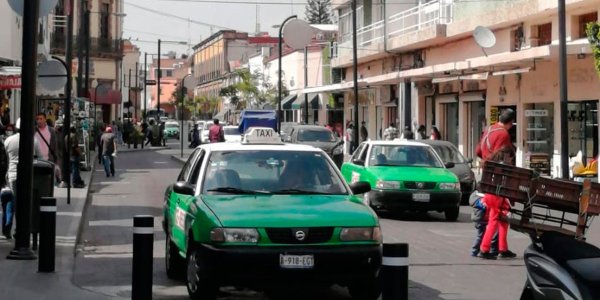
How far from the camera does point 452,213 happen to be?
20469 mm

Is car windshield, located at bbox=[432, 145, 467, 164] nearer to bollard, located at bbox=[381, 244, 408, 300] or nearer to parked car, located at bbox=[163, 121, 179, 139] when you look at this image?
bollard, located at bbox=[381, 244, 408, 300]

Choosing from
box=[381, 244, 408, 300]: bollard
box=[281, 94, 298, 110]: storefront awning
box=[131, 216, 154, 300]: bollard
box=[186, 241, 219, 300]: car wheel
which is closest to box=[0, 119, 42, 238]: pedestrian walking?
box=[186, 241, 219, 300]: car wheel

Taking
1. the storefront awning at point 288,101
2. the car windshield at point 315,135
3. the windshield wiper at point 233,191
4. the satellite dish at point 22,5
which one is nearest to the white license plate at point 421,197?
the satellite dish at point 22,5

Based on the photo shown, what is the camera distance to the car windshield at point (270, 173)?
432 inches

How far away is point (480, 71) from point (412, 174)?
53.7 feet

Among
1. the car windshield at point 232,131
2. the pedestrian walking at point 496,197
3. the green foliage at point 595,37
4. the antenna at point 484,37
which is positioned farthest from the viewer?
the car windshield at point 232,131

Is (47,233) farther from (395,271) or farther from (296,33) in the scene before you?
(296,33)

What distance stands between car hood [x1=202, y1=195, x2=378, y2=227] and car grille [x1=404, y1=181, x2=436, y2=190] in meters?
A: 9.50

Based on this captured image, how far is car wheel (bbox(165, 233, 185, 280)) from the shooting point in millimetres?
11781

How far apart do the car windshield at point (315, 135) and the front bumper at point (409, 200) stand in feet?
54.1

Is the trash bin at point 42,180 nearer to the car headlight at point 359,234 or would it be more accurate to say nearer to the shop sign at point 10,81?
the car headlight at point 359,234

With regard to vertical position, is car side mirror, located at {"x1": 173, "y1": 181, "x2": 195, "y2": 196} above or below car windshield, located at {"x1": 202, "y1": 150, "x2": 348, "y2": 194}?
below

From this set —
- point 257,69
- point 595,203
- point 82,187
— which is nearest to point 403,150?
point 82,187

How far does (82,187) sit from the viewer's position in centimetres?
2750
